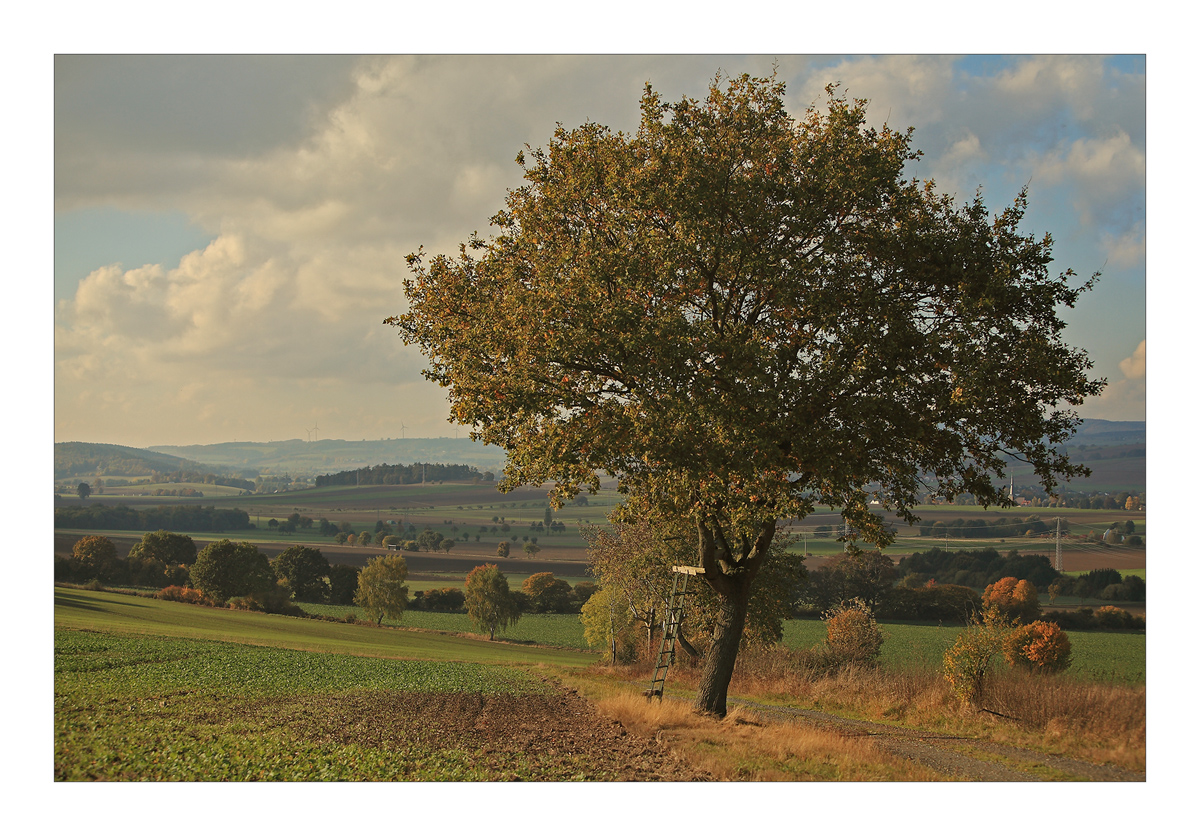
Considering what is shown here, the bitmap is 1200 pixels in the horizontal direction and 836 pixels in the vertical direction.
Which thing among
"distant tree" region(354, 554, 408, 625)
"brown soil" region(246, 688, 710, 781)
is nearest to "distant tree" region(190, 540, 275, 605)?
"distant tree" region(354, 554, 408, 625)

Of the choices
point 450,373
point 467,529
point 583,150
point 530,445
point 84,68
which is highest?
point 84,68

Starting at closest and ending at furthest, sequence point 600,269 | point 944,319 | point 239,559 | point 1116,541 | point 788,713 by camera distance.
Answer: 1. point 600,269
2. point 944,319
3. point 788,713
4. point 1116,541
5. point 239,559

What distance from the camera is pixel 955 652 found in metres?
18.8

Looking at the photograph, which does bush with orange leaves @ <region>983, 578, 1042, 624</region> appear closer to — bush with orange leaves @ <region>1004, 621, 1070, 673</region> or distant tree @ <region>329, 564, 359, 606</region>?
bush with orange leaves @ <region>1004, 621, 1070, 673</region>

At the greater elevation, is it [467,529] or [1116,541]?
[1116,541]

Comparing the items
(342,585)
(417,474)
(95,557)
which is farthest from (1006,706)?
(417,474)

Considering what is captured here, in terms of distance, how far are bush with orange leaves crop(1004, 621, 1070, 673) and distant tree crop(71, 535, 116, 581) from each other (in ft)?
256

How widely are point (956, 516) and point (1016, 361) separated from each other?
341 feet

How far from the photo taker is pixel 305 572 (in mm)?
96438

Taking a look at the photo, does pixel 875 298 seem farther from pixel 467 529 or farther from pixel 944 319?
pixel 467 529

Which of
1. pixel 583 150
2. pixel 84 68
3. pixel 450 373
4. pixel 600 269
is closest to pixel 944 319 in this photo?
pixel 600 269

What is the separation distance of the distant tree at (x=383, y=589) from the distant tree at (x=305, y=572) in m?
6.32

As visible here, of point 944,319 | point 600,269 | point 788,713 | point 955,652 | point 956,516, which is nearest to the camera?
point 600,269

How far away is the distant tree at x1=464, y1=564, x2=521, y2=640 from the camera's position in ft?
287
